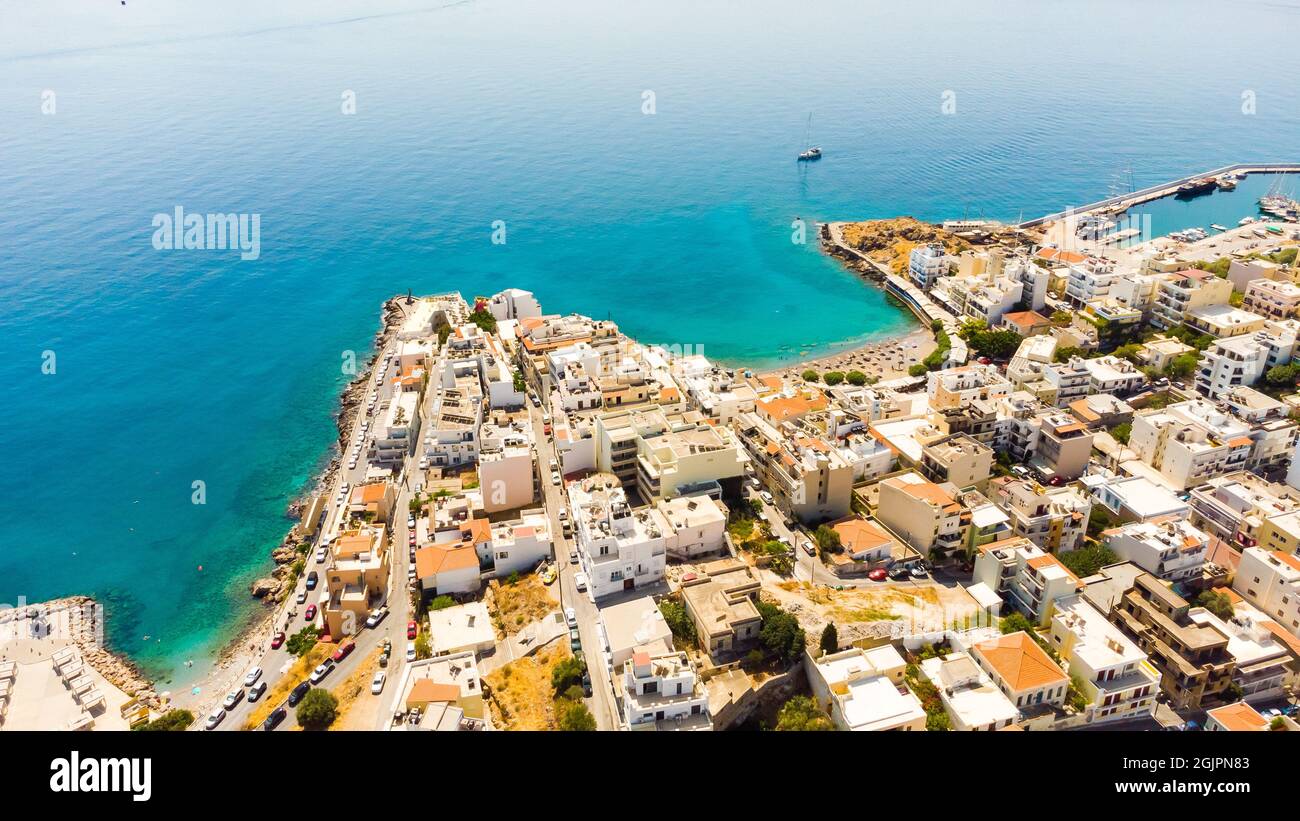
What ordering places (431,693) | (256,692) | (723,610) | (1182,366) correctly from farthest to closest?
(1182,366) < (256,692) < (723,610) < (431,693)

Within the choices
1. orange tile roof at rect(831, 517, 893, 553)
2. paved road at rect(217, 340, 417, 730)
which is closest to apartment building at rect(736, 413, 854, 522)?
orange tile roof at rect(831, 517, 893, 553)

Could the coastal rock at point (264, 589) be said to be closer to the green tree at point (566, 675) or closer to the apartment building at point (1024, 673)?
the green tree at point (566, 675)

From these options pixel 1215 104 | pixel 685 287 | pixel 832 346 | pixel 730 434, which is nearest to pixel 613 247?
pixel 685 287

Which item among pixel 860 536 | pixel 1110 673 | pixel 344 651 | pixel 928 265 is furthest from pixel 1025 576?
pixel 928 265

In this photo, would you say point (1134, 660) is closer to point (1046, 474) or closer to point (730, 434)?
point (1046, 474)

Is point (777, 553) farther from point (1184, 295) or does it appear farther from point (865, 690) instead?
point (1184, 295)

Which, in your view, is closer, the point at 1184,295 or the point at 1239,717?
the point at 1239,717

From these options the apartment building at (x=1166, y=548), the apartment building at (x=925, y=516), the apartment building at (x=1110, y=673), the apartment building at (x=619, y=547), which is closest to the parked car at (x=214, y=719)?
the apartment building at (x=619, y=547)
